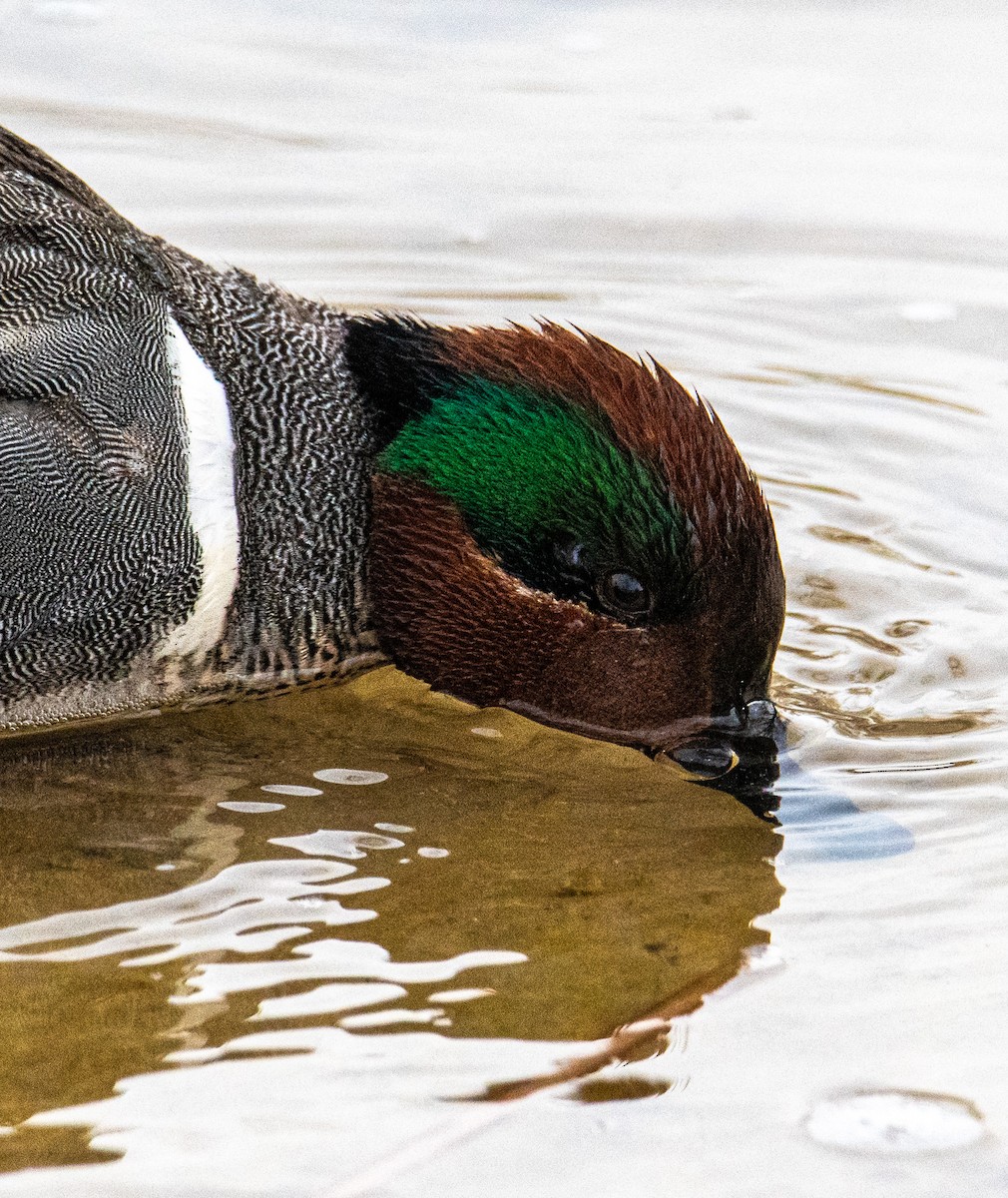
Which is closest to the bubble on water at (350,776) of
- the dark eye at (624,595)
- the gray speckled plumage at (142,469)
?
the gray speckled plumage at (142,469)

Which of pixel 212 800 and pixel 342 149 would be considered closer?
pixel 212 800

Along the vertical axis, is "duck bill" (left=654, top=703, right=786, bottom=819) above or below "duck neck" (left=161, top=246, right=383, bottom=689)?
below

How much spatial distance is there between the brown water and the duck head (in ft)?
0.82

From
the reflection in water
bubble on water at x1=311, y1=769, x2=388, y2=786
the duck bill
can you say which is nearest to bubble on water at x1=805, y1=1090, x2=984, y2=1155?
the reflection in water

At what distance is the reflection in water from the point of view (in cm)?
390

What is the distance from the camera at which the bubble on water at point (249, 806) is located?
15.5 feet

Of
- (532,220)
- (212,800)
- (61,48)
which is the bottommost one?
(212,800)

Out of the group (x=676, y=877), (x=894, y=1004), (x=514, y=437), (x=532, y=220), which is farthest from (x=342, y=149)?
(x=894, y=1004)

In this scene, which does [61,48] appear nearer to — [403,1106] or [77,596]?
[77,596]

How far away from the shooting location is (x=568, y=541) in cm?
469

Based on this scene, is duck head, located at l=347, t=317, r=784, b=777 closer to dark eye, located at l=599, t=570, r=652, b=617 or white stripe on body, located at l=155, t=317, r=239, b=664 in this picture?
dark eye, located at l=599, t=570, r=652, b=617

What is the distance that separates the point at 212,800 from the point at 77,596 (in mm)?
642

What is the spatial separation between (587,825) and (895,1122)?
1.28m

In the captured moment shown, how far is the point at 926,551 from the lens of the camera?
239 inches
